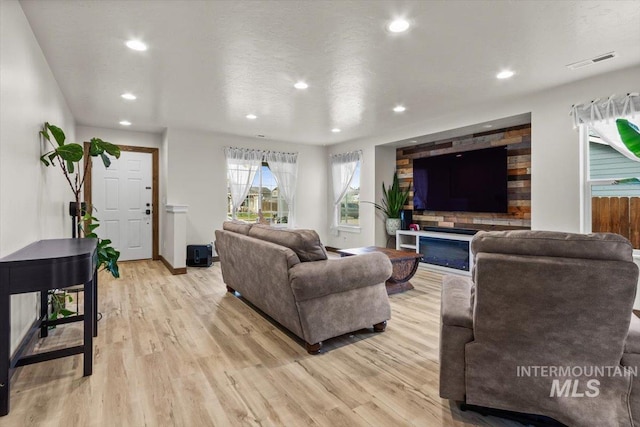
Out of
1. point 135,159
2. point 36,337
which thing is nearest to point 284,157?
point 135,159

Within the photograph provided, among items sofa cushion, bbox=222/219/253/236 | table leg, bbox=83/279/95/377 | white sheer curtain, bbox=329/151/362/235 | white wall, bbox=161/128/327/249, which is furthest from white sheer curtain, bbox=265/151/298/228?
table leg, bbox=83/279/95/377

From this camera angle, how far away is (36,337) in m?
2.58

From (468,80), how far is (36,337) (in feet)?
14.8

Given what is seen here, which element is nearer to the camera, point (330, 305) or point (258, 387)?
point (258, 387)

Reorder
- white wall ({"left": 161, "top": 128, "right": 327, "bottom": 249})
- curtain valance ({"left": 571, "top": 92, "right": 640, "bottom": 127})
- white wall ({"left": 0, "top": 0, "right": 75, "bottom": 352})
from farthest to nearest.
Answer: white wall ({"left": 161, "top": 128, "right": 327, "bottom": 249}), curtain valance ({"left": 571, "top": 92, "right": 640, "bottom": 127}), white wall ({"left": 0, "top": 0, "right": 75, "bottom": 352})

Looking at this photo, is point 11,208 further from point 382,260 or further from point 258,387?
point 382,260

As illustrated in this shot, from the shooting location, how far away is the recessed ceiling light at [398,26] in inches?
92.0

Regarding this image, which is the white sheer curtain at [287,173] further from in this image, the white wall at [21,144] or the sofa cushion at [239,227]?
the white wall at [21,144]

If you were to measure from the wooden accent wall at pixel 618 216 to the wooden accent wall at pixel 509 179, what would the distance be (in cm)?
101

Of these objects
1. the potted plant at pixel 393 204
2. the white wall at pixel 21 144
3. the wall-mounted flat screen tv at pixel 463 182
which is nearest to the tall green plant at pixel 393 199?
the potted plant at pixel 393 204

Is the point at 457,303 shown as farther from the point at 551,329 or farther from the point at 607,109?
the point at 607,109

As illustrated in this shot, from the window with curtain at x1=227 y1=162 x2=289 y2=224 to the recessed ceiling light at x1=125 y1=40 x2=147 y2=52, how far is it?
3778 millimetres

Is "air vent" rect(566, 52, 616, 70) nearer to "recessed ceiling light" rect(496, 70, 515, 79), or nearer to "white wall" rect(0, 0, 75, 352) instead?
"recessed ceiling light" rect(496, 70, 515, 79)

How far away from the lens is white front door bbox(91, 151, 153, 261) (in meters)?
5.63
